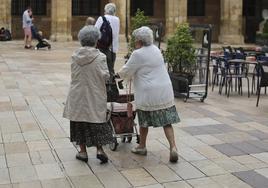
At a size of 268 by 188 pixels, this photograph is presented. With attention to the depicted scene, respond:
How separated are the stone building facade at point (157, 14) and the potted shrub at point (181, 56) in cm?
1429

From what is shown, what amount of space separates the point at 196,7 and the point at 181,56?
64.9 ft

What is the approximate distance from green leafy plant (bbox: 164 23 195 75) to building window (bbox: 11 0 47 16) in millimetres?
17805

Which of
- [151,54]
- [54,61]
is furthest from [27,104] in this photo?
[54,61]

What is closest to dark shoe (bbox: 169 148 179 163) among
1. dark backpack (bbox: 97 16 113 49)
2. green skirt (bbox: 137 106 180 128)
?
green skirt (bbox: 137 106 180 128)

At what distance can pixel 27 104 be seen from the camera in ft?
32.0

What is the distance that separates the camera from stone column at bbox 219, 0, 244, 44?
26.8 meters

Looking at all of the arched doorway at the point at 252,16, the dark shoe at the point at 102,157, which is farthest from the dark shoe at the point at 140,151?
the arched doorway at the point at 252,16

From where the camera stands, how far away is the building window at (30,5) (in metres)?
27.0

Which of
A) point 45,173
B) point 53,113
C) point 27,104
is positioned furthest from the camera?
point 27,104

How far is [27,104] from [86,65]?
411 cm

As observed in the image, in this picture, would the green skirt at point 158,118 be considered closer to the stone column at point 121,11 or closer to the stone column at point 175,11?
the stone column at point 121,11

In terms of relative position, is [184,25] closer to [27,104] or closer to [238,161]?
[27,104]

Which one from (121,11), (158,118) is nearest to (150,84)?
(158,118)

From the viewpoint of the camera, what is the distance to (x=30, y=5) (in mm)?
27312
